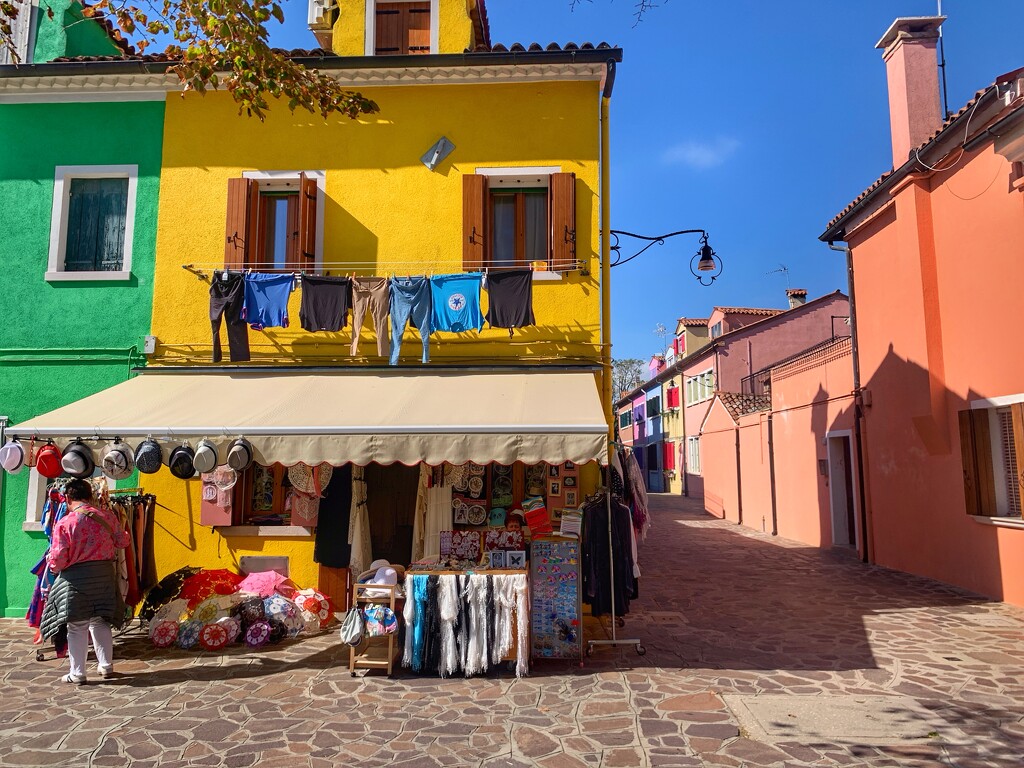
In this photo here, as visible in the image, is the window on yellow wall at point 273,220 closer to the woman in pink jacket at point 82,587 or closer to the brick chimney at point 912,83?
the woman in pink jacket at point 82,587

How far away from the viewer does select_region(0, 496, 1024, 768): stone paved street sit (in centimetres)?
521

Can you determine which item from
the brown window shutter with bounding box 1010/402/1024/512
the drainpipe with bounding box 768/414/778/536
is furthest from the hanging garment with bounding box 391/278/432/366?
the drainpipe with bounding box 768/414/778/536

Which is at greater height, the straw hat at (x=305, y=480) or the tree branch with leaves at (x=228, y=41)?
the tree branch with leaves at (x=228, y=41)

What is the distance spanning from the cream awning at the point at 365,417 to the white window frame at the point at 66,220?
77.5 inches

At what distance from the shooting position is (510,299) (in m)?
9.15

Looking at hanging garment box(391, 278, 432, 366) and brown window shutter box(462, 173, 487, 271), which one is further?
brown window shutter box(462, 173, 487, 271)

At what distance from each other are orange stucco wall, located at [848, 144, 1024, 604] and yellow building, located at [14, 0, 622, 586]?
19.5ft

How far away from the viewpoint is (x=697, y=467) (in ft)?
113

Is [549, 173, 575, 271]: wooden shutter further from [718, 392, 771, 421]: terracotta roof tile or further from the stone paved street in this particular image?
[718, 392, 771, 421]: terracotta roof tile

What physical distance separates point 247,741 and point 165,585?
4179 mm

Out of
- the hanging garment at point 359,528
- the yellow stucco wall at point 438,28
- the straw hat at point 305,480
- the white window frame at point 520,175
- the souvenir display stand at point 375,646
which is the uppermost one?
the yellow stucco wall at point 438,28

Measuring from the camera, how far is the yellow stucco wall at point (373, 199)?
31.8 feet

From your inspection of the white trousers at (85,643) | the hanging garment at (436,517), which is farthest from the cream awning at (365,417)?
the white trousers at (85,643)

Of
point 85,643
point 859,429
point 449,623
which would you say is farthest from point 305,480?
point 859,429
